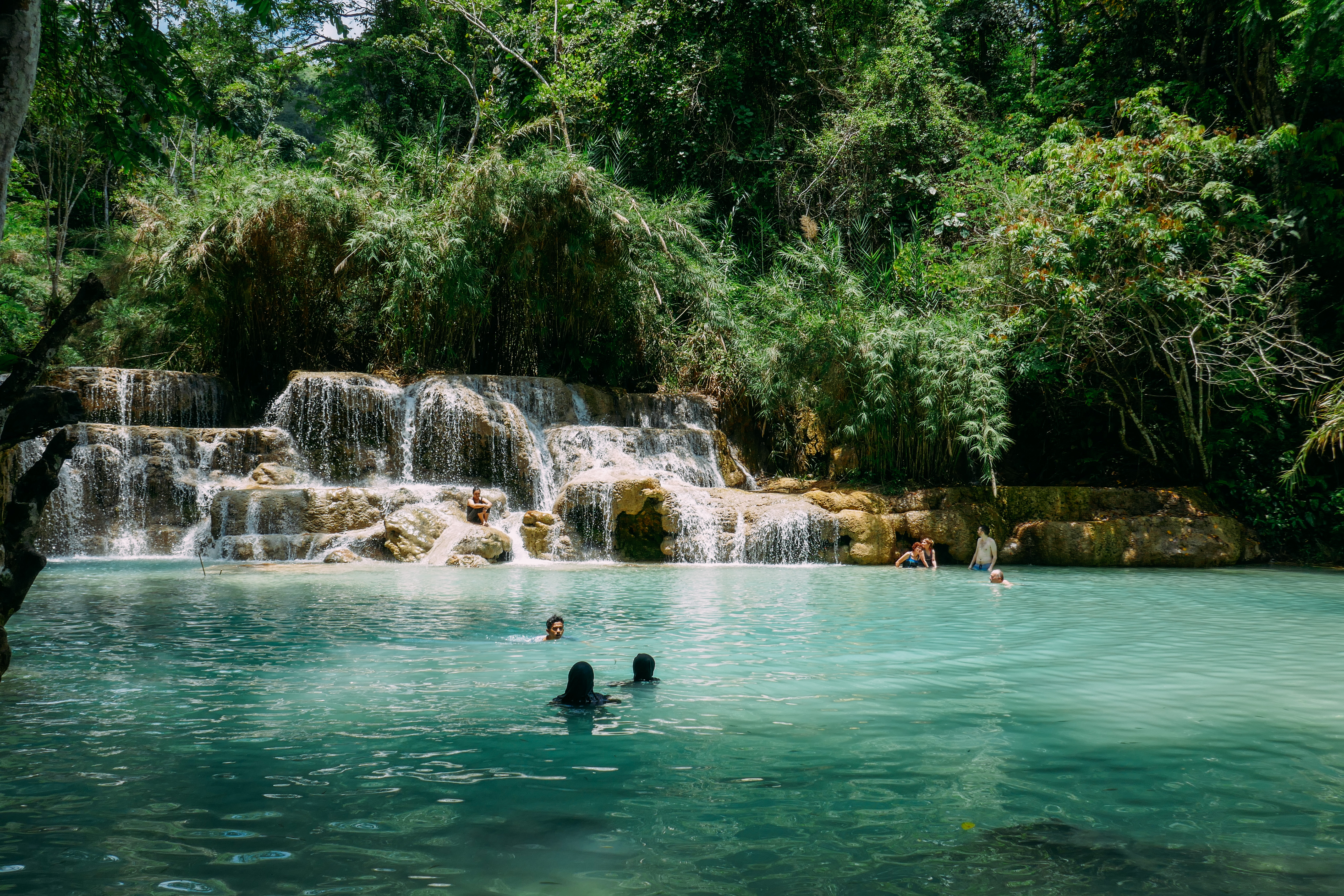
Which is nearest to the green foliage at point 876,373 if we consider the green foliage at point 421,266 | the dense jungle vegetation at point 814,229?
the dense jungle vegetation at point 814,229

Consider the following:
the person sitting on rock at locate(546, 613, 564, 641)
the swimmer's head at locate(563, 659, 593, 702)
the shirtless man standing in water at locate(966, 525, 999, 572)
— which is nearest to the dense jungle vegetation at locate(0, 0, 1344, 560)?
the shirtless man standing in water at locate(966, 525, 999, 572)

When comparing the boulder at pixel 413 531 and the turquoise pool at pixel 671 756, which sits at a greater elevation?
the boulder at pixel 413 531

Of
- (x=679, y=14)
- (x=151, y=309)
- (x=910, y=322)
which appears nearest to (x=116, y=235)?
(x=151, y=309)

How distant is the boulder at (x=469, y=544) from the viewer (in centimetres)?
1322

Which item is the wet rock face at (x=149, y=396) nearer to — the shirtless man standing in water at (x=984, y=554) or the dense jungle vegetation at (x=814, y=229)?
the dense jungle vegetation at (x=814, y=229)

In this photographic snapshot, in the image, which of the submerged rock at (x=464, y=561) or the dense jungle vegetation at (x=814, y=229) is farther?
the dense jungle vegetation at (x=814, y=229)

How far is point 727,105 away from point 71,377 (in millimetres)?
14999

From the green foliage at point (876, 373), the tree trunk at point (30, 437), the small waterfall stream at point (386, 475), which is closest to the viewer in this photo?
the tree trunk at point (30, 437)

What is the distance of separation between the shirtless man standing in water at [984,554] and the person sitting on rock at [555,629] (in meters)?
8.27

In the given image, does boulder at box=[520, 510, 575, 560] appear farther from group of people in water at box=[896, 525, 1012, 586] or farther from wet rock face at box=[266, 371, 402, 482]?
group of people in water at box=[896, 525, 1012, 586]

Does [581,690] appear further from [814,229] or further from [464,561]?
[814,229]

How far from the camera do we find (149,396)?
1717 centimetres

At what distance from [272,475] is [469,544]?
3976mm

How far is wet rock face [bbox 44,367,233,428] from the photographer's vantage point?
54.0 feet
